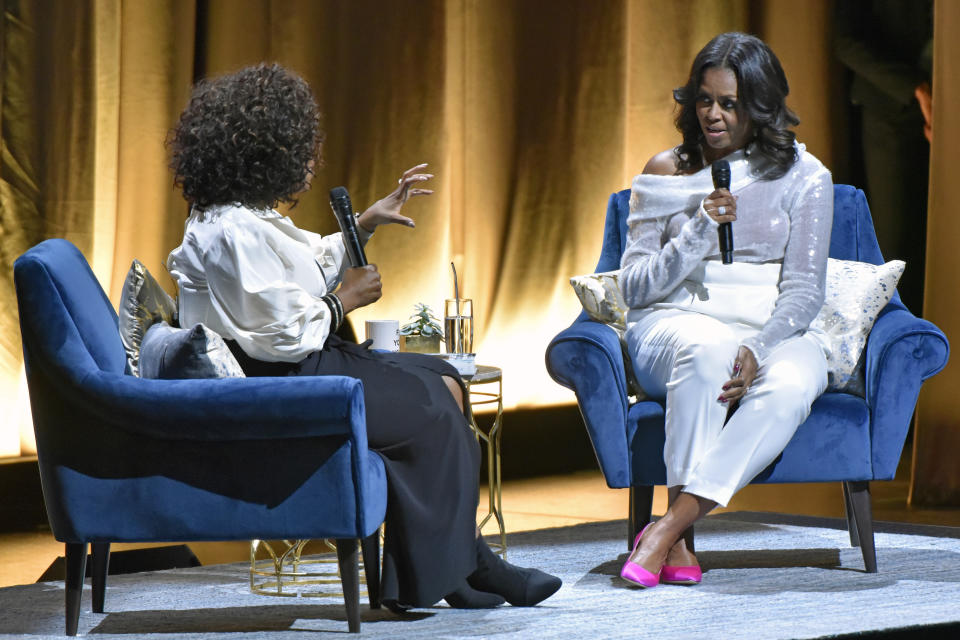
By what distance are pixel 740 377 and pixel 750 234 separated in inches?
16.2

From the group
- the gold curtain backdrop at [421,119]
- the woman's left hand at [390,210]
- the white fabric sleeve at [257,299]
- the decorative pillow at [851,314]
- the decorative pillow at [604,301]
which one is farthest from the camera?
the gold curtain backdrop at [421,119]

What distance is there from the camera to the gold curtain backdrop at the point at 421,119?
14.2 feet

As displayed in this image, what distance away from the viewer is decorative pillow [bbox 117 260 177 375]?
263 cm

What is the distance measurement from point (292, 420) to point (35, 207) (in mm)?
2328

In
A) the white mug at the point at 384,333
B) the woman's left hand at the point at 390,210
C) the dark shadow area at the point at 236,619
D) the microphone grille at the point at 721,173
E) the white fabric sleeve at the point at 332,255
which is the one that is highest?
the microphone grille at the point at 721,173

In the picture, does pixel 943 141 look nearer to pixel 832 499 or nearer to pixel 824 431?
pixel 832 499

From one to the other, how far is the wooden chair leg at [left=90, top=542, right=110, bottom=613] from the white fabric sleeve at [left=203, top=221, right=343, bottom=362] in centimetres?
56

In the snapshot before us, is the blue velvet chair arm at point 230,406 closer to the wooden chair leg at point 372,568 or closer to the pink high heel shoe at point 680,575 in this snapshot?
the wooden chair leg at point 372,568

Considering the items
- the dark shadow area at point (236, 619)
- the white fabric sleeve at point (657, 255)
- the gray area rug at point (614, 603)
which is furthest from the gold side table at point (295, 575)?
the white fabric sleeve at point (657, 255)

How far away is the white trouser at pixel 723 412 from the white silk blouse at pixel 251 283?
822mm

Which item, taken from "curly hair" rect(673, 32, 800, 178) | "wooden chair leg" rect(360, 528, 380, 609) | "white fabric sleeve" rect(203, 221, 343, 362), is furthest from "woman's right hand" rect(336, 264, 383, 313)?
"curly hair" rect(673, 32, 800, 178)

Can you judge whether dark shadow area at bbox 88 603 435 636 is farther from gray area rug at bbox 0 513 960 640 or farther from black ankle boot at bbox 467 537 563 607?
black ankle boot at bbox 467 537 563 607

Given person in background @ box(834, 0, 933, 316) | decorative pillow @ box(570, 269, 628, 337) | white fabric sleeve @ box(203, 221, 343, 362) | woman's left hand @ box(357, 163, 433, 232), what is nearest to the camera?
white fabric sleeve @ box(203, 221, 343, 362)

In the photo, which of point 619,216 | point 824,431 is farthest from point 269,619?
point 619,216
